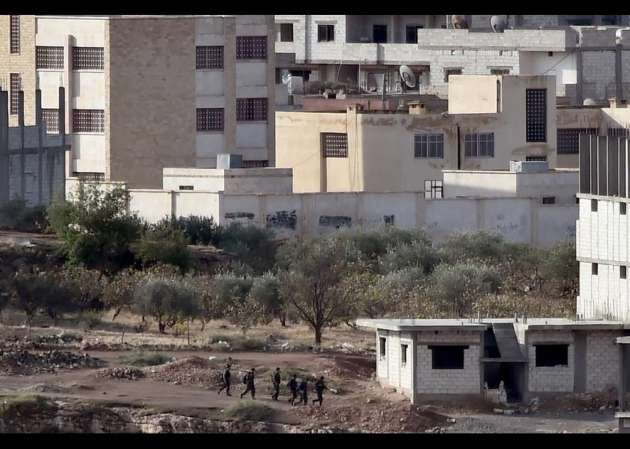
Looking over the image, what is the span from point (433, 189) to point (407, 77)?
2105 cm

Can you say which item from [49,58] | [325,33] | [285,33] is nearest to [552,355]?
[49,58]

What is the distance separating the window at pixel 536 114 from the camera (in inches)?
2441

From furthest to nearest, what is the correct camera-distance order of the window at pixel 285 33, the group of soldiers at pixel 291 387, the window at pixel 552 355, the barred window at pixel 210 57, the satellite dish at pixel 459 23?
the window at pixel 285 33 < the satellite dish at pixel 459 23 < the barred window at pixel 210 57 < the window at pixel 552 355 < the group of soldiers at pixel 291 387

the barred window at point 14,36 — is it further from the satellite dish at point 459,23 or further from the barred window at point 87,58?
the satellite dish at point 459,23

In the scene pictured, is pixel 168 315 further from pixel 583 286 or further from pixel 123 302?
pixel 583 286

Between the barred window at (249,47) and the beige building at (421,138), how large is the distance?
133 inches

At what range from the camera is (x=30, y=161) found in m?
56.8

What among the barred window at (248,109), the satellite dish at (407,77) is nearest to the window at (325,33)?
the satellite dish at (407,77)

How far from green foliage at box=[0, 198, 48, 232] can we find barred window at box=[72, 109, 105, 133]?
974 cm

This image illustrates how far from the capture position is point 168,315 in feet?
145

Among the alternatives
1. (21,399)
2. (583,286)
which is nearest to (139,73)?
(583,286)

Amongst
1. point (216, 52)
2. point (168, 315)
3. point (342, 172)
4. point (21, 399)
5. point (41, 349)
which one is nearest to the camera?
point (21, 399)

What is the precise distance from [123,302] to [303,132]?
1687cm

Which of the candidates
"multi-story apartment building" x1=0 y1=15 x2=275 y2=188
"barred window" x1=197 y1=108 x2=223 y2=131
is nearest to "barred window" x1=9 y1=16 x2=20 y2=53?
"multi-story apartment building" x1=0 y1=15 x2=275 y2=188
